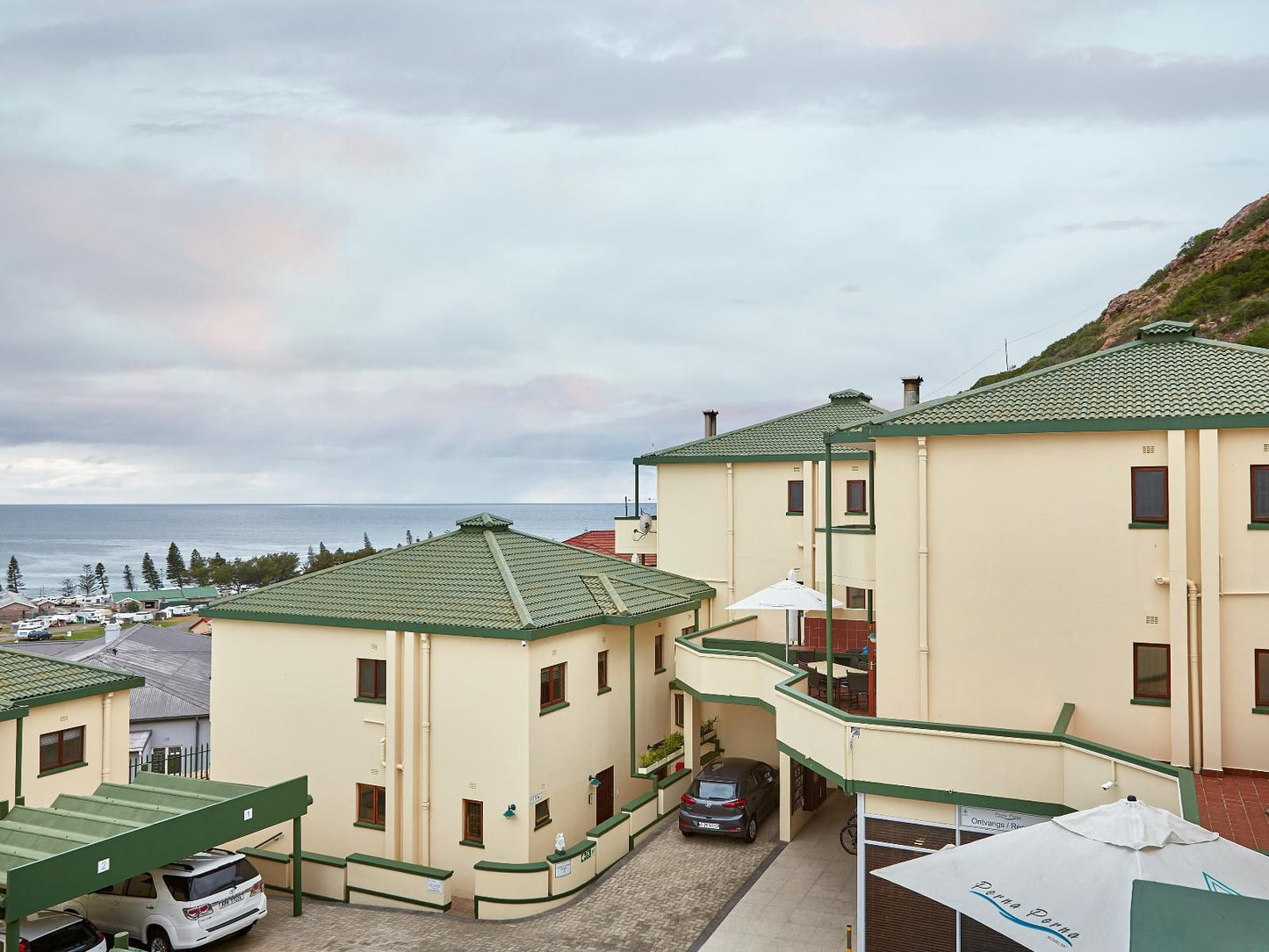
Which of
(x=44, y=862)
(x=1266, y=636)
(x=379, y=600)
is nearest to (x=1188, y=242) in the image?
(x=1266, y=636)

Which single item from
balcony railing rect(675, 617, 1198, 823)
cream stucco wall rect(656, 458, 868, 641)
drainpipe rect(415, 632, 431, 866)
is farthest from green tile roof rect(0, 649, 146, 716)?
cream stucco wall rect(656, 458, 868, 641)

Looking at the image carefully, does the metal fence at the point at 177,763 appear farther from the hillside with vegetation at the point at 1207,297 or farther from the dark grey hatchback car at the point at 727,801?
the hillside with vegetation at the point at 1207,297

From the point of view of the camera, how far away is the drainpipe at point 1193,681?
14.0m

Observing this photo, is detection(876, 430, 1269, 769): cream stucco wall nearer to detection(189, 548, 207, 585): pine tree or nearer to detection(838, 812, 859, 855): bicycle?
detection(838, 812, 859, 855): bicycle

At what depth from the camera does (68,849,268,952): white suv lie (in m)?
14.8

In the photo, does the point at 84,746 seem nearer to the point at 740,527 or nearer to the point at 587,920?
the point at 587,920

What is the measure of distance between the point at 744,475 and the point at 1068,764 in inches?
596

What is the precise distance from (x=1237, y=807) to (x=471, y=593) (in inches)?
575

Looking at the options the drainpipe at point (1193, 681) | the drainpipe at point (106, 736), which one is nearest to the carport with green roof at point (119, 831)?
the drainpipe at point (106, 736)

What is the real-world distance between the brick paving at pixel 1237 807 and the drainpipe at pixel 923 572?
4.06 metres

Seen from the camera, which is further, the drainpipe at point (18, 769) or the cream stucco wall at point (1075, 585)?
the drainpipe at point (18, 769)

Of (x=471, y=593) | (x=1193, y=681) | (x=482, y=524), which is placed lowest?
(x=1193, y=681)

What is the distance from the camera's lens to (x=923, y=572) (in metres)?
15.6

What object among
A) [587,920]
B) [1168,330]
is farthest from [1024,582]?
[587,920]
